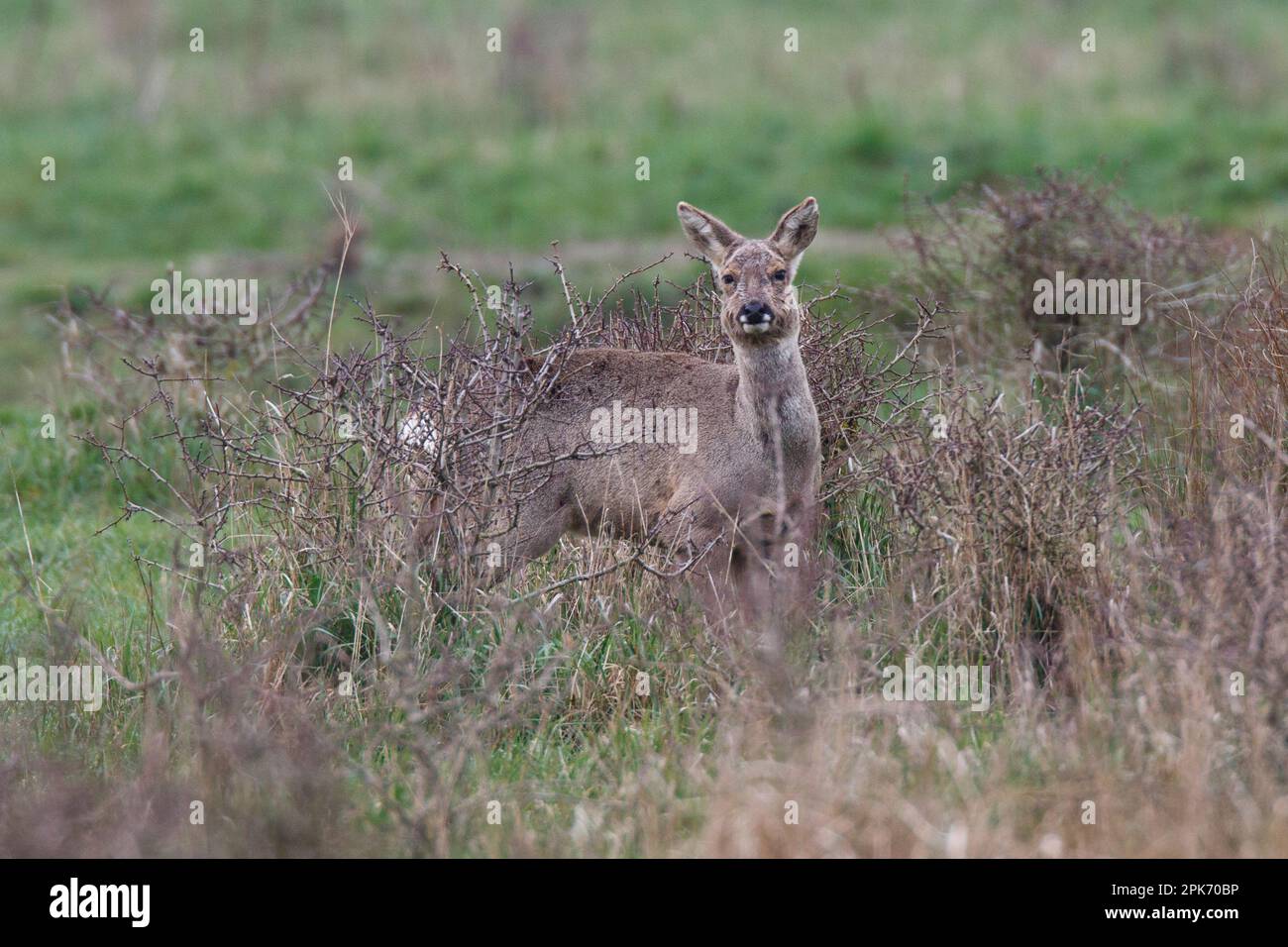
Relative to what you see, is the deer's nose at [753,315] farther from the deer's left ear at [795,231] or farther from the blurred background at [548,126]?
the blurred background at [548,126]

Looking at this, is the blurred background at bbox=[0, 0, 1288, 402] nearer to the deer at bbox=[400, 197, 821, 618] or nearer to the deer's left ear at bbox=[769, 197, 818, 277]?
the deer at bbox=[400, 197, 821, 618]

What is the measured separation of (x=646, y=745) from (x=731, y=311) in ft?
5.97

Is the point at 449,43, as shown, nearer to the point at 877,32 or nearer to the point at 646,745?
the point at 877,32

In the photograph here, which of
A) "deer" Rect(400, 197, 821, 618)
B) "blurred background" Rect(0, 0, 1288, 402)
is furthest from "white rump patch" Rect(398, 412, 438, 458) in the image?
"blurred background" Rect(0, 0, 1288, 402)

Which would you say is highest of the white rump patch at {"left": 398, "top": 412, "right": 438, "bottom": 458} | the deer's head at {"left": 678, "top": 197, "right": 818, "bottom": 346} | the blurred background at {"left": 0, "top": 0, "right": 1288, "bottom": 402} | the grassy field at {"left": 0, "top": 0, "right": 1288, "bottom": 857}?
the blurred background at {"left": 0, "top": 0, "right": 1288, "bottom": 402}

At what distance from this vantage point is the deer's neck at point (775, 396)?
7160 millimetres

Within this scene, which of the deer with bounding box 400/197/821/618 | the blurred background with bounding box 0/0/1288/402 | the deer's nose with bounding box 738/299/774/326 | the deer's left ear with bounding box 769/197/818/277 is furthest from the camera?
the blurred background with bounding box 0/0/1288/402

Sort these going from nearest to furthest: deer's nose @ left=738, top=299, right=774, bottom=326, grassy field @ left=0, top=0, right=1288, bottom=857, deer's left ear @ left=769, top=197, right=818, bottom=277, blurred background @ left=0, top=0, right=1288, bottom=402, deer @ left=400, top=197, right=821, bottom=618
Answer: grassy field @ left=0, top=0, right=1288, bottom=857 → deer's nose @ left=738, top=299, right=774, bottom=326 → deer @ left=400, top=197, right=821, bottom=618 → deer's left ear @ left=769, top=197, right=818, bottom=277 → blurred background @ left=0, top=0, right=1288, bottom=402

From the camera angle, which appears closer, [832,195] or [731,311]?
[731,311]

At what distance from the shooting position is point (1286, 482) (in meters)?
7.08

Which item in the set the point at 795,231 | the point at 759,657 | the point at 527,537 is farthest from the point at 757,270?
the point at 759,657

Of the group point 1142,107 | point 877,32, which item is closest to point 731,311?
point 1142,107

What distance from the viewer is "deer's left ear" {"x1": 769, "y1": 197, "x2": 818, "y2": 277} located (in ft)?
24.2

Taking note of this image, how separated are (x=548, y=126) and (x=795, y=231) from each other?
1264 centimetres
